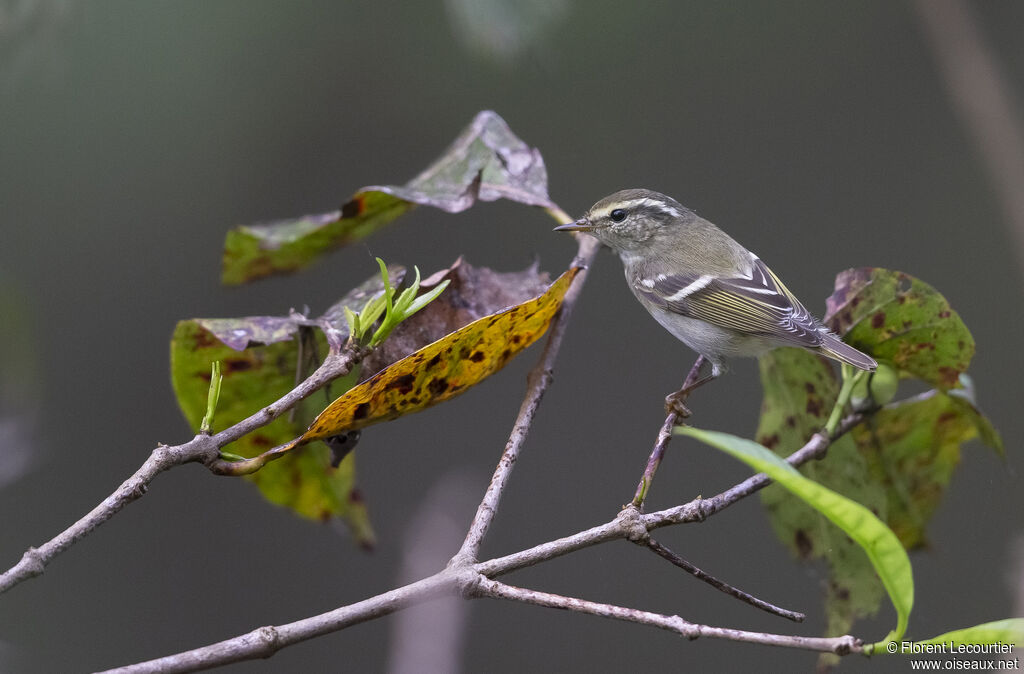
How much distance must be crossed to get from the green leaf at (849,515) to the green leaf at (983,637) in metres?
0.02

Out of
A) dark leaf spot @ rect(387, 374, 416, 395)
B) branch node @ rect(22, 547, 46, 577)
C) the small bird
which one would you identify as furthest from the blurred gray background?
branch node @ rect(22, 547, 46, 577)

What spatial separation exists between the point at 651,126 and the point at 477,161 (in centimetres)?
173

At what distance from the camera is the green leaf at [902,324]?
124 centimetres

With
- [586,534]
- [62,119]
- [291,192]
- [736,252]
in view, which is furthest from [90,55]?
[586,534]

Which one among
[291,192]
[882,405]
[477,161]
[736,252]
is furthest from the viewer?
[291,192]

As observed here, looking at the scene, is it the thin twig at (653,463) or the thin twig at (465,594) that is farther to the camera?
the thin twig at (653,463)

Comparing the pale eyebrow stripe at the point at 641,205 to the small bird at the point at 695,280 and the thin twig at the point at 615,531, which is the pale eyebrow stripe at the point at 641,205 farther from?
the thin twig at the point at 615,531

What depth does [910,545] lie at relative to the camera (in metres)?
1.45

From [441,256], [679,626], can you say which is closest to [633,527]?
[679,626]

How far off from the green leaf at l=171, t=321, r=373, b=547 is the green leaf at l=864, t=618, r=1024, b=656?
0.76 metres

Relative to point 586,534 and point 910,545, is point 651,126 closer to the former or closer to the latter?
point 910,545

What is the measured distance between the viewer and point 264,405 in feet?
4.15

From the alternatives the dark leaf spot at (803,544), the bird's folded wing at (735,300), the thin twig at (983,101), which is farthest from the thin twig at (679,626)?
the bird's folded wing at (735,300)

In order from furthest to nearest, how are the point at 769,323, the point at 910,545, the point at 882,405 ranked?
the point at 769,323 < the point at 910,545 < the point at 882,405
